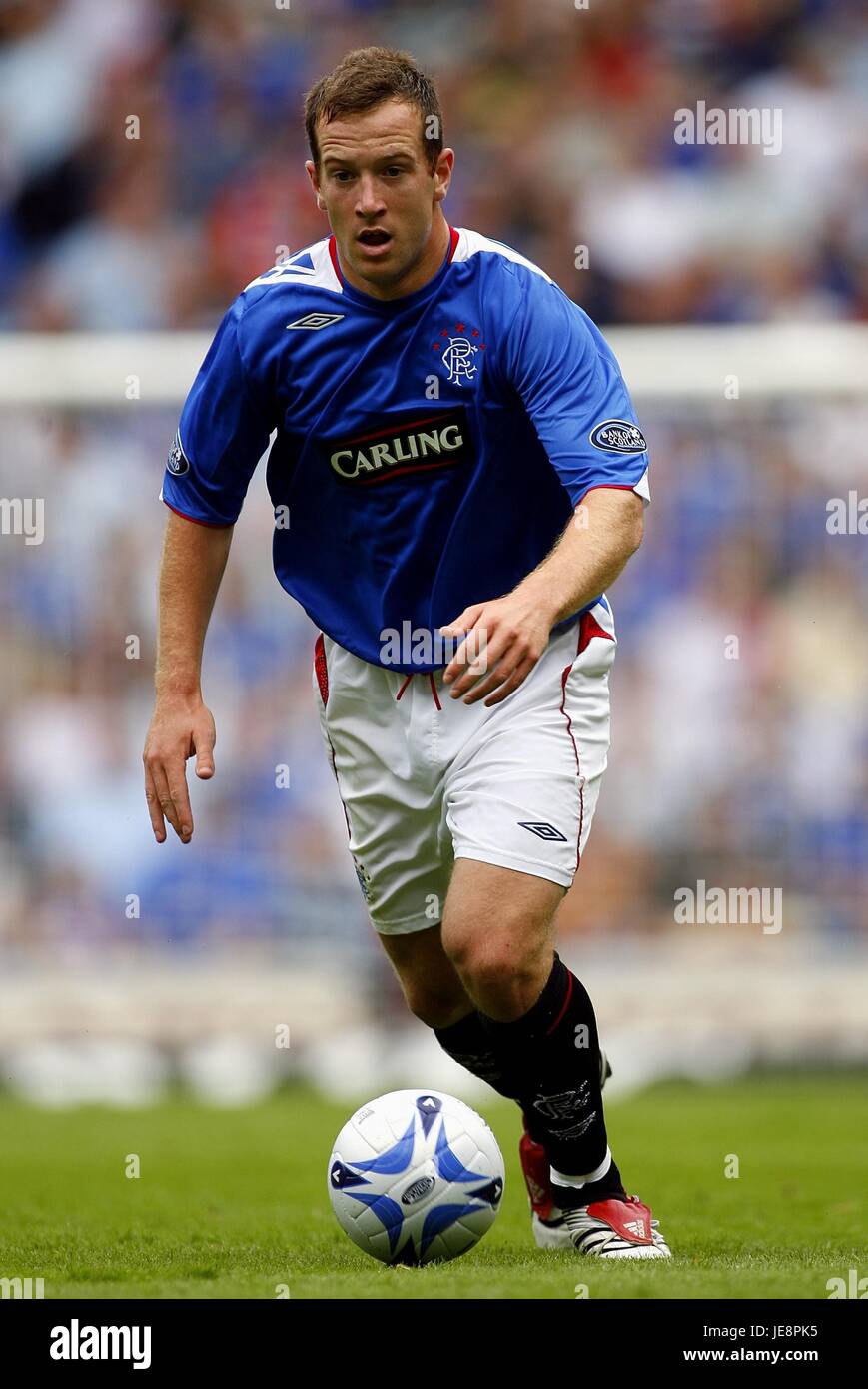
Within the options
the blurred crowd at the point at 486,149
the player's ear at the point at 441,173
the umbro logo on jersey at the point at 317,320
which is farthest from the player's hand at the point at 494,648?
the blurred crowd at the point at 486,149

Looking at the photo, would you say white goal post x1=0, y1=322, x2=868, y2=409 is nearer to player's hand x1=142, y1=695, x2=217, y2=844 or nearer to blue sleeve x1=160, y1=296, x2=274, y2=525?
blue sleeve x1=160, y1=296, x2=274, y2=525

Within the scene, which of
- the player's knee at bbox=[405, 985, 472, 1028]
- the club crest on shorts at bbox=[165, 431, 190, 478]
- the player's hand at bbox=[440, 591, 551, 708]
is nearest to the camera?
the player's hand at bbox=[440, 591, 551, 708]

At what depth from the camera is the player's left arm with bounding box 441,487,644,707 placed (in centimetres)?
400

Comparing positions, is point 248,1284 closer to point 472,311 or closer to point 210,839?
point 472,311

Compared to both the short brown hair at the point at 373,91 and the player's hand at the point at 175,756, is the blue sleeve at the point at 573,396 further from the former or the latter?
the player's hand at the point at 175,756

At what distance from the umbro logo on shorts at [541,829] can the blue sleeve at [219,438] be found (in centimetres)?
116

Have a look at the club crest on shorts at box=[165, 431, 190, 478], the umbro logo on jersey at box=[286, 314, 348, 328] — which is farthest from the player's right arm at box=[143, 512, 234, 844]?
the umbro logo on jersey at box=[286, 314, 348, 328]

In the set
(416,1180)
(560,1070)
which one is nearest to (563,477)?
(560,1070)

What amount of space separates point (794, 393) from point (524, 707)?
20.8 feet

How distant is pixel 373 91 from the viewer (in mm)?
4500

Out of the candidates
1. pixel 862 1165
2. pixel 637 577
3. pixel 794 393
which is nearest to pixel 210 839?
pixel 637 577

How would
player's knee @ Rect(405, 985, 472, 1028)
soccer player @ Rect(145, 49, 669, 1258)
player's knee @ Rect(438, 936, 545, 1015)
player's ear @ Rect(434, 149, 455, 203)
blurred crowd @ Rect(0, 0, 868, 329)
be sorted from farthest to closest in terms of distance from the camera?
blurred crowd @ Rect(0, 0, 868, 329)
player's knee @ Rect(405, 985, 472, 1028)
player's ear @ Rect(434, 149, 455, 203)
soccer player @ Rect(145, 49, 669, 1258)
player's knee @ Rect(438, 936, 545, 1015)

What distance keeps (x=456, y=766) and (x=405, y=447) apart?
0.80 m

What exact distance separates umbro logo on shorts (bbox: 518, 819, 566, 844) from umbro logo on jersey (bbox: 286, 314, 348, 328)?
132cm
